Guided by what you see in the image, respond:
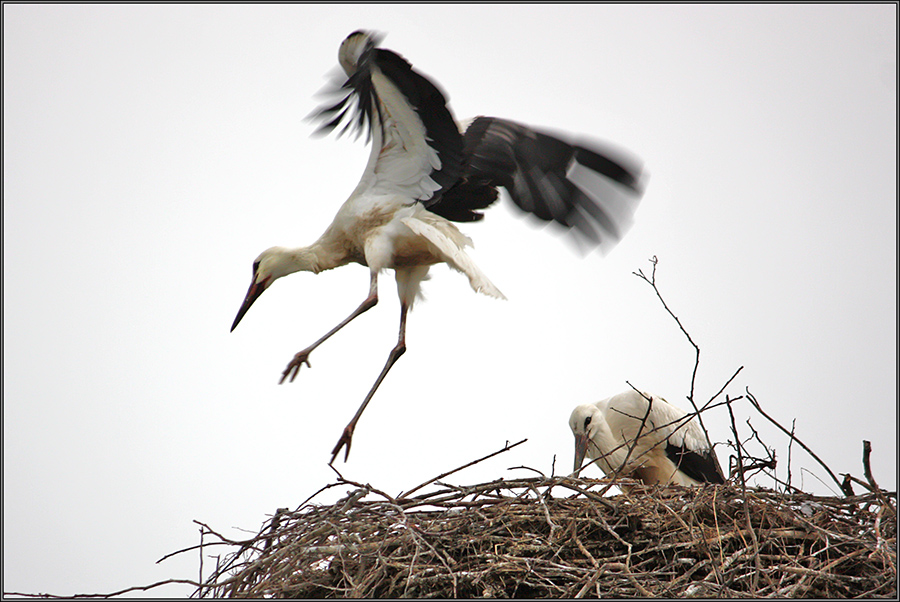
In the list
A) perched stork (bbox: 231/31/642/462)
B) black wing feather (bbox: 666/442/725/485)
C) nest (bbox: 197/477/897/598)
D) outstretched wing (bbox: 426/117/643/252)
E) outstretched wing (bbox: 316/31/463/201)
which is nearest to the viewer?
nest (bbox: 197/477/897/598)

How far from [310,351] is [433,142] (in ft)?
3.39

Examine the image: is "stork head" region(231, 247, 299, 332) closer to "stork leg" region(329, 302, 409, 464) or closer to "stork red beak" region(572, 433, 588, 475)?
"stork leg" region(329, 302, 409, 464)

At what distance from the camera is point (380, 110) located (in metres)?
3.56

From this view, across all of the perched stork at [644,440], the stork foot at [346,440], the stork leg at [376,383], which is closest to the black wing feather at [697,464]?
the perched stork at [644,440]

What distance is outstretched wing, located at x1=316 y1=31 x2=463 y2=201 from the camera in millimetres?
3275

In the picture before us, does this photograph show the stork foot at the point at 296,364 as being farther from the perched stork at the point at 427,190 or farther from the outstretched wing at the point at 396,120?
the outstretched wing at the point at 396,120

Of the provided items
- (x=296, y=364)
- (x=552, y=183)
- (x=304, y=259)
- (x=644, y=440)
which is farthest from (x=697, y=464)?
(x=304, y=259)

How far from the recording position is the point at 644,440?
4.07 metres

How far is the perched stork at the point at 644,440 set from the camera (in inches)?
162

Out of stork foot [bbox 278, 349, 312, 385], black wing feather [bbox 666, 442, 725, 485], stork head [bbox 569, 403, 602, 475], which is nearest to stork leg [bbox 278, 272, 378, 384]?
stork foot [bbox 278, 349, 312, 385]

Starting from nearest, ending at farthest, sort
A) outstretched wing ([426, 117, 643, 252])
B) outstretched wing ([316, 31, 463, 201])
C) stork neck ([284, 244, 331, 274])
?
outstretched wing ([316, 31, 463, 201]) < outstretched wing ([426, 117, 643, 252]) < stork neck ([284, 244, 331, 274])

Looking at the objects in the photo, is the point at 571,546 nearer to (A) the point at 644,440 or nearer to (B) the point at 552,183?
(A) the point at 644,440

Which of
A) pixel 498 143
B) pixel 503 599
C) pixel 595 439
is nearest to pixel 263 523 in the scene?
pixel 503 599

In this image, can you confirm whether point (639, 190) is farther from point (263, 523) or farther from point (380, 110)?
point (263, 523)
